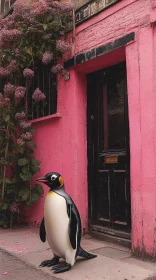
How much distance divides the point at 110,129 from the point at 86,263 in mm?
2256

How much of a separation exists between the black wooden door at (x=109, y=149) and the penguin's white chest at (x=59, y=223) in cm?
152

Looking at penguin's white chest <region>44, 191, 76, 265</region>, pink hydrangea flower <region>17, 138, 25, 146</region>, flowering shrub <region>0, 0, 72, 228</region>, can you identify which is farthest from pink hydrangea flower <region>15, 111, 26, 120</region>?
penguin's white chest <region>44, 191, 76, 265</region>

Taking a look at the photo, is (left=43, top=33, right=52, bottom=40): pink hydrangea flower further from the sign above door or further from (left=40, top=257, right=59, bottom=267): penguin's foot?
(left=40, top=257, right=59, bottom=267): penguin's foot

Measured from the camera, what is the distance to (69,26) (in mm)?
5977

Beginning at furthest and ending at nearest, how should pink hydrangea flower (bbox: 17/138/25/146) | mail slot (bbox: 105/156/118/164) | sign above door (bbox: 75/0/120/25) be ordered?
pink hydrangea flower (bbox: 17/138/25/146) → mail slot (bbox: 105/156/118/164) → sign above door (bbox: 75/0/120/25)

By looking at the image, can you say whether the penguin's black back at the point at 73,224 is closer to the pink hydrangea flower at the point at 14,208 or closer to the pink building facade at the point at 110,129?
the pink building facade at the point at 110,129

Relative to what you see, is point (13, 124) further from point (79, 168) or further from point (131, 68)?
A: point (131, 68)

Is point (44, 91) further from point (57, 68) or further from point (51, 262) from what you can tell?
point (51, 262)

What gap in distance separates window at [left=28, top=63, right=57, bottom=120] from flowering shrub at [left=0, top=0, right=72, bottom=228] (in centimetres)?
15

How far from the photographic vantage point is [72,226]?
3.83 meters

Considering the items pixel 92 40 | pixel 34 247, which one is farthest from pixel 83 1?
pixel 34 247

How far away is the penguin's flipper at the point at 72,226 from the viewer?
381 centimetres

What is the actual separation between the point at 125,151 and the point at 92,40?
6.09 ft

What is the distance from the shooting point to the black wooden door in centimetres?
525
